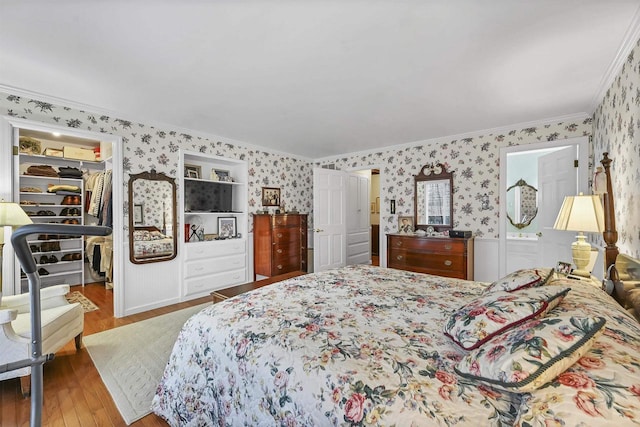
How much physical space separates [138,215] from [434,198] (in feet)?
13.7

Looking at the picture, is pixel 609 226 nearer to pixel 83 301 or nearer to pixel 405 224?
pixel 405 224

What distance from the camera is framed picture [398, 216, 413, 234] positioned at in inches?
174

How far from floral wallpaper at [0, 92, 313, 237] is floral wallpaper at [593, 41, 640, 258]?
429 centimetres

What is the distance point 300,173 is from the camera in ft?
18.4

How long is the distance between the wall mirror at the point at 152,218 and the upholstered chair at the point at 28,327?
1.03m

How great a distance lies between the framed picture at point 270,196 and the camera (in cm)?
485

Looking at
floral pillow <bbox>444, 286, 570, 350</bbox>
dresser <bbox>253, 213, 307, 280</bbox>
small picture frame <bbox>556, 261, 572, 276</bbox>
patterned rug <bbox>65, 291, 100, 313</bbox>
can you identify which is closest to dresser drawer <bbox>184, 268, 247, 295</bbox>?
dresser <bbox>253, 213, 307, 280</bbox>

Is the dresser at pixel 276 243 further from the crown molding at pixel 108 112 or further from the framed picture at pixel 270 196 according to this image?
the crown molding at pixel 108 112

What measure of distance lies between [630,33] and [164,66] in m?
3.18

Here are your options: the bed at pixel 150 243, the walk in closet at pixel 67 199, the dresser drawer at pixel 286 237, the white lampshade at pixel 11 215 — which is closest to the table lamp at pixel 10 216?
the white lampshade at pixel 11 215

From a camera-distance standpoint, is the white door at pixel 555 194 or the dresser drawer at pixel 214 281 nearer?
the white door at pixel 555 194

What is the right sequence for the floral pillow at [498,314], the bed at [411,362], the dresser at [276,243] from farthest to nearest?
the dresser at [276,243] < the floral pillow at [498,314] < the bed at [411,362]

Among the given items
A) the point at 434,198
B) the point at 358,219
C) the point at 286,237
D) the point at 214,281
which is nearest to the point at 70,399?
the point at 214,281

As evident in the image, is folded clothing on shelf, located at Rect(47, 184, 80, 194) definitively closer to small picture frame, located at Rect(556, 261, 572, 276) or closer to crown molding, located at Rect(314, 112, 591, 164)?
crown molding, located at Rect(314, 112, 591, 164)
